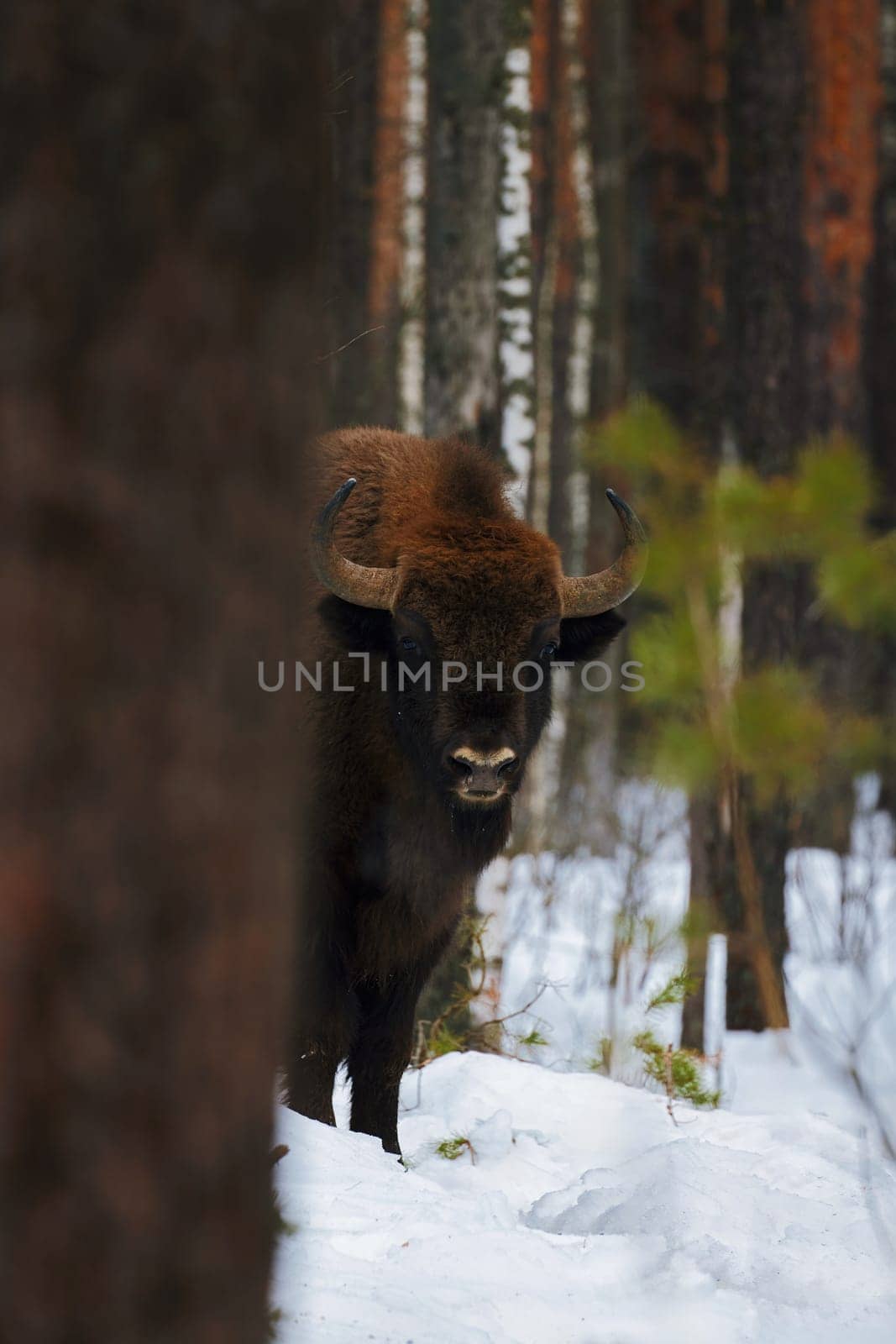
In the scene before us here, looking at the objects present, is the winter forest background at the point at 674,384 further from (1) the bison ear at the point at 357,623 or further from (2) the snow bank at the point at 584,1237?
(1) the bison ear at the point at 357,623

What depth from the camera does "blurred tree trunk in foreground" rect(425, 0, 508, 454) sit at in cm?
695

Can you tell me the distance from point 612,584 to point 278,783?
13.0 ft

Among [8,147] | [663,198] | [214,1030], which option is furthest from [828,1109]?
[663,198]

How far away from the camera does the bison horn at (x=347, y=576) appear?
15.9 ft

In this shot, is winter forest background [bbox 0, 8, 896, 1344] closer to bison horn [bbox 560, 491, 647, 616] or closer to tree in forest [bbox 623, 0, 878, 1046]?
tree in forest [bbox 623, 0, 878, 1046]

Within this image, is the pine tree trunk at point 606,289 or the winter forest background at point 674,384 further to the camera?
the pine tree trunk at point 606,289

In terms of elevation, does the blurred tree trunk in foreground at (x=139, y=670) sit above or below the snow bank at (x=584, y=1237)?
above

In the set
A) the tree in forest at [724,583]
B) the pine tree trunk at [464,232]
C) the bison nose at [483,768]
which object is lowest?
the bison nose at [483,768]

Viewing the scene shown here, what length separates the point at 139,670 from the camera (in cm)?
127

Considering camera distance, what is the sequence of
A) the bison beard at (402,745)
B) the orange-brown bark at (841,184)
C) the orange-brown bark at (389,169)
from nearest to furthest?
1. the bison beard at (402,745)
2. the orange-brown bark at (389,169)
3. the orange-brown bark at (841,184)

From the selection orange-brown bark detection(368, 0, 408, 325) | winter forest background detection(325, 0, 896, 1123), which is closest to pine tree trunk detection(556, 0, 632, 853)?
winter forest background detection(325, 0, 896, 1123)

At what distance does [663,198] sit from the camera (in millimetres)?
19172

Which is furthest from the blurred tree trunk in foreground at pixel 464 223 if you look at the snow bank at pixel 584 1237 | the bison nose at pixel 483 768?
the snow bank at pixel 584 1237

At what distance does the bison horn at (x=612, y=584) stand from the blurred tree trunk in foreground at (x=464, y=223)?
1.81 metres
